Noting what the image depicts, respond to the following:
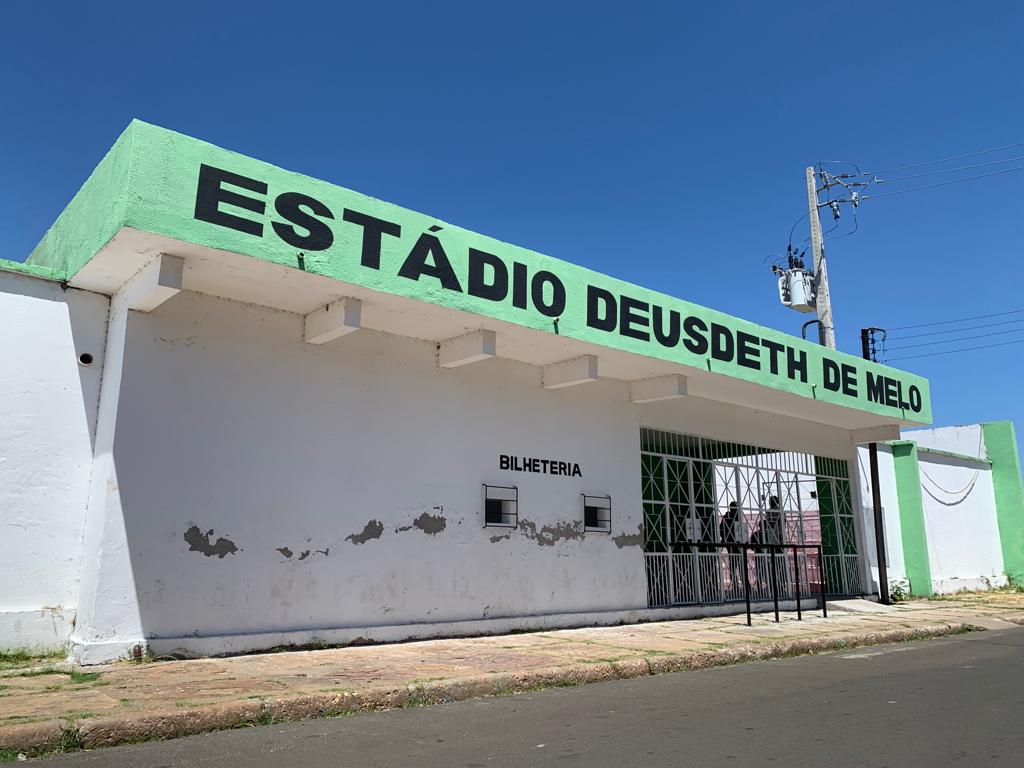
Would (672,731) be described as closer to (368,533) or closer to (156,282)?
(368,533)

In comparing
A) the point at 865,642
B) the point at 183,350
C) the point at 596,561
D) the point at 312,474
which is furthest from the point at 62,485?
the point at 865,642

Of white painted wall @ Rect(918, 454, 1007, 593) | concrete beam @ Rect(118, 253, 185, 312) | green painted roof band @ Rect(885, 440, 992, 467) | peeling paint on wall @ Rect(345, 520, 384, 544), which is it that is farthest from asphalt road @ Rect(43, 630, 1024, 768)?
white painted wall @ Rect(918, 454, 1007, 593)

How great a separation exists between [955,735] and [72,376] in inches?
305

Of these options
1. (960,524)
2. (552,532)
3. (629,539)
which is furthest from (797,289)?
(552,532)

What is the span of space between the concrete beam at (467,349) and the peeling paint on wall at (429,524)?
1.81 metres

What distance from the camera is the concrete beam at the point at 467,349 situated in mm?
9102

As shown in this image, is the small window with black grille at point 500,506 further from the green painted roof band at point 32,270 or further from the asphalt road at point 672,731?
the green painted roof band at point 32,270

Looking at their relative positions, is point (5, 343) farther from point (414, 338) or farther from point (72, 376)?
point (414, 338)

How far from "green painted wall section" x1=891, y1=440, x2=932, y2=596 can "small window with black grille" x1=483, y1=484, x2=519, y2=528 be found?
37.6ft

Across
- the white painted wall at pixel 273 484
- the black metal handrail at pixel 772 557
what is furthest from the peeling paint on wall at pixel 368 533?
the black metal handrail at pixel 772 557

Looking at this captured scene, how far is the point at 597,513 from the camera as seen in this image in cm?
1123

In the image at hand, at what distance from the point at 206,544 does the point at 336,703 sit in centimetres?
276

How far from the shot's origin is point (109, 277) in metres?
7.48

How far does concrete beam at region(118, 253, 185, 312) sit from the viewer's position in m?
6.82
